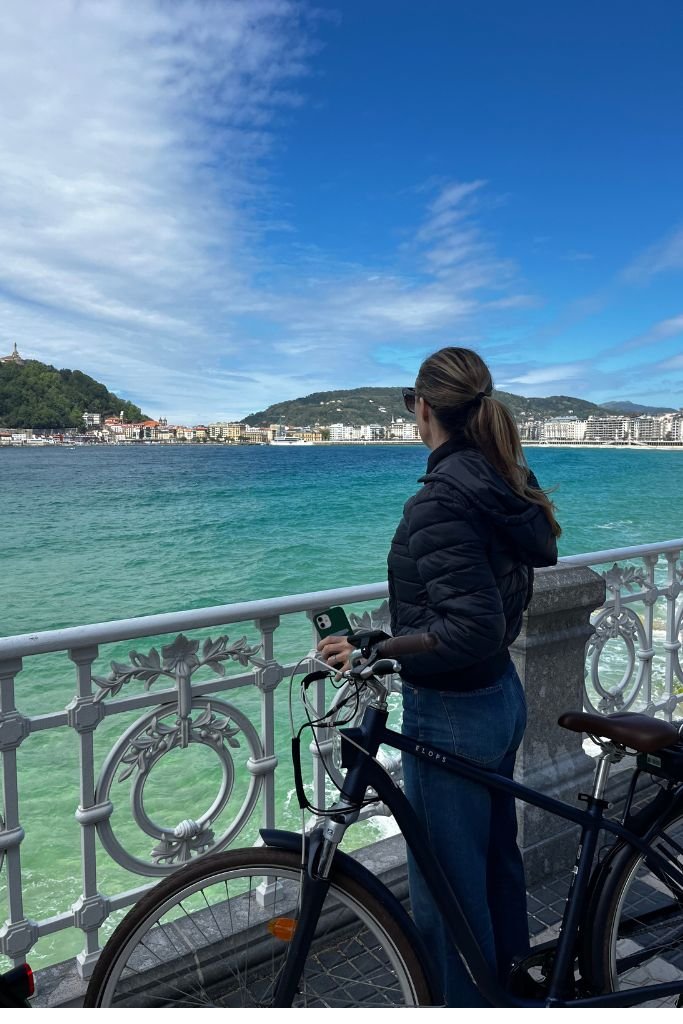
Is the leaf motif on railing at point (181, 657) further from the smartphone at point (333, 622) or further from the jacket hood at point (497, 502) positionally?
the jacket hood at point (497, 502)

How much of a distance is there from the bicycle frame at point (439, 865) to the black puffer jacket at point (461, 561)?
0.20 m

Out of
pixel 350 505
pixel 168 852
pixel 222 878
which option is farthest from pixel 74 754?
pixel 350 505

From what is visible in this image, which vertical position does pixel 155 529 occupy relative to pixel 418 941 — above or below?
below

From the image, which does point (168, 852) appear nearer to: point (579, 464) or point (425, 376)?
point (425, 376)

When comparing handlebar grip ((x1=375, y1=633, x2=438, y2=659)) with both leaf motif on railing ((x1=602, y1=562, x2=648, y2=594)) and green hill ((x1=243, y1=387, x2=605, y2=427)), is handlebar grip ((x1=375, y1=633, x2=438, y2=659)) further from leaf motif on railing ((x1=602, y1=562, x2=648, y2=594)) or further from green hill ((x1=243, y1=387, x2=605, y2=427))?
green hill ((x1=243, y1=387, x2=605, y2=427))

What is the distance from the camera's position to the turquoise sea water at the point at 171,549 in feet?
28.7

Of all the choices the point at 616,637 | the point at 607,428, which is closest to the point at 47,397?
the point at 607,428

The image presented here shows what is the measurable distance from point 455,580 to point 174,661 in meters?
1.04

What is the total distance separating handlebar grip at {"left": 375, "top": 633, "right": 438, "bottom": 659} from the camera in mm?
1630

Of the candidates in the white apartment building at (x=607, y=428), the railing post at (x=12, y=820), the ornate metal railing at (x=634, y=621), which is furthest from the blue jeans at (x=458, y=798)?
the white apartment building at (x=607, y=428)

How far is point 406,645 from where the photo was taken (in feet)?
5.35

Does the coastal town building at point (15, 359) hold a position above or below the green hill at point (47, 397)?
above

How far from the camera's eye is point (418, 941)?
1709 millimetres

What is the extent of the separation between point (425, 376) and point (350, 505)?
5587 cm
